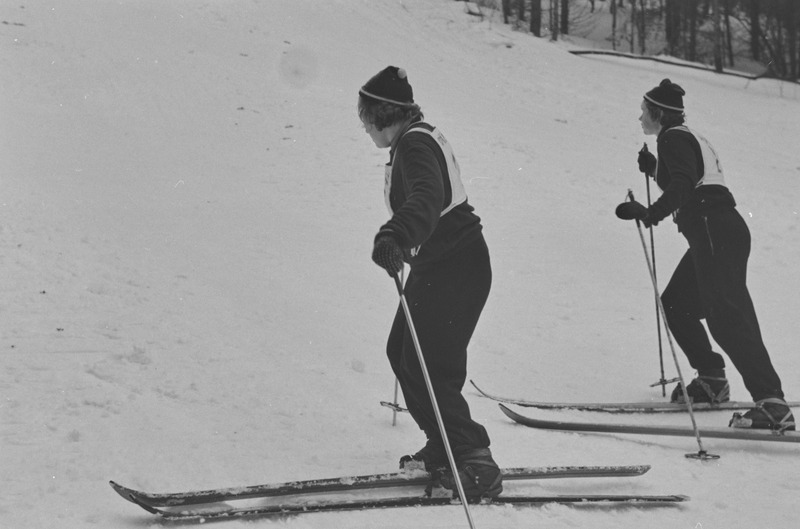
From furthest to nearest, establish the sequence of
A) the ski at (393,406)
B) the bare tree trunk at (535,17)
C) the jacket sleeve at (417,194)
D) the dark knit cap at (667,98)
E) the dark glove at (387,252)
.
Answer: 1. the bare tree trunk at (535,17)
2. the dark knit cap at (667,98)
3. the ski at (393,406)
4. the jacket sleeve at (417,194)
5. the dark glove at (387,252)

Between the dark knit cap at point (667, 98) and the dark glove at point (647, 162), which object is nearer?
the dark knit cap at point (667, 98)

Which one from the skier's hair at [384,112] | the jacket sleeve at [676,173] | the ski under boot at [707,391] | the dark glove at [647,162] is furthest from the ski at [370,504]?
the dark glove at [647,162]

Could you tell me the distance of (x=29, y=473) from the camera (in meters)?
3.29

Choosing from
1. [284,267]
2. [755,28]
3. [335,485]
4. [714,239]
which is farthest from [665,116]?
[755,28]

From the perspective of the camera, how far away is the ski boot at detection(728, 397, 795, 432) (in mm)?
4664

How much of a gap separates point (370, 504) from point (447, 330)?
75 cm

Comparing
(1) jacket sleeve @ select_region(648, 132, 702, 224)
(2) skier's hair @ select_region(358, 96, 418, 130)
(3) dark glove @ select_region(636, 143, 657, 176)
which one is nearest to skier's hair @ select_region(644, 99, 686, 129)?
(1) jacket sleeve @ select_region(648, 132, 702, 224)

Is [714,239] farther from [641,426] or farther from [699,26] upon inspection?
[699,26]

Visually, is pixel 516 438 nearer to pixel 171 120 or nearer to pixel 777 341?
pixel 777 341

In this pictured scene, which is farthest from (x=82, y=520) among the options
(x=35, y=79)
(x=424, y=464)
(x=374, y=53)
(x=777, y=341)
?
(x=374, y=53)

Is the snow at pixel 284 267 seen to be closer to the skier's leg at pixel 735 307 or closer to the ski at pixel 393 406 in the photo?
the ski at pixel 393 406

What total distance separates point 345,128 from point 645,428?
876cm

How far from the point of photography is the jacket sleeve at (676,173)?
4.72 meters

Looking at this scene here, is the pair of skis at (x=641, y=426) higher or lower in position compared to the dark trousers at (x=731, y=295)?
lower
